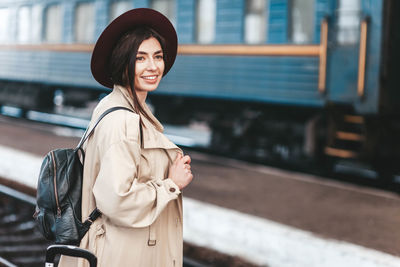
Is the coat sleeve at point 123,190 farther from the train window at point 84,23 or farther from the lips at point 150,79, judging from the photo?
the train window at point 84,23

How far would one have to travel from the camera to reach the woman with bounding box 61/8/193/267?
1.60 m

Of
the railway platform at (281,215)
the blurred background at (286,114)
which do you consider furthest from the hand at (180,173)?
the blurred background at (286,114)

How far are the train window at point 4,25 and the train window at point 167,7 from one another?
625cm

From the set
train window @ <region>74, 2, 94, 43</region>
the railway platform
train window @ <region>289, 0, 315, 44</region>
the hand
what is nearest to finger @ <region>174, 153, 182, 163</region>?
the hand

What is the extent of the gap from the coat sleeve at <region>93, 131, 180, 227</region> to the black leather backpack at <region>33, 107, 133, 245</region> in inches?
4.9

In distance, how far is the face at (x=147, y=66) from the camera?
176 cm

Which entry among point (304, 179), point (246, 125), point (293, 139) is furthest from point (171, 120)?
point (304, 179)

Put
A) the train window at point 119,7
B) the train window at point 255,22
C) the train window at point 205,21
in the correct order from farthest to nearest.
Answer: the train window at point 119,7 < the train window at point 205,21 < the train window at point 255,22

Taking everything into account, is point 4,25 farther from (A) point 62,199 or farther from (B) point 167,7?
(A) point 62,199

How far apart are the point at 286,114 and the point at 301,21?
5.02 feet

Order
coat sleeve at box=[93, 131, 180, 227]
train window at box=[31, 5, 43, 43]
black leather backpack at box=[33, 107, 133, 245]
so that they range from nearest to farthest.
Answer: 1. coat sleeve at box=[93, 131, 180, 227]
2. black leather backpack at box=[33, 107, 133, 245]
3. train window at box=[31, 5, 43, 43]

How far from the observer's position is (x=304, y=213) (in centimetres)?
502

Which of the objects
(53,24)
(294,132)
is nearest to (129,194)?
(294,132)

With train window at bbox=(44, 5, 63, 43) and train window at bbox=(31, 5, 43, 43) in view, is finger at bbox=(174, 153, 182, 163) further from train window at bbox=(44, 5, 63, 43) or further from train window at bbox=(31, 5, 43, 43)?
train window at bbox=(31, 5, 43, 43)
